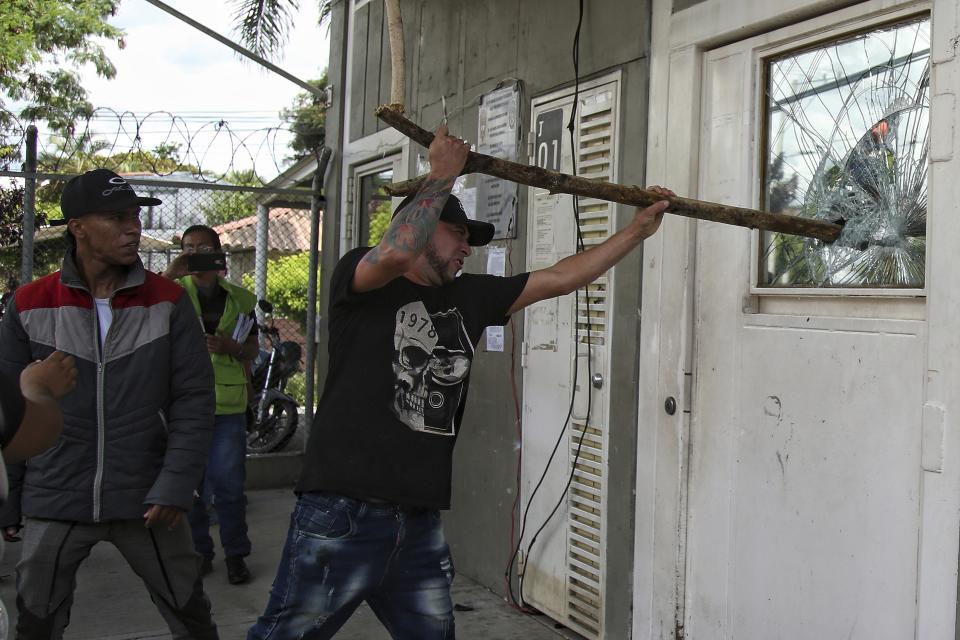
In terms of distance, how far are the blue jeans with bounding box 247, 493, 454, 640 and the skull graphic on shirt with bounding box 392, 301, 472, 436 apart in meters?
0.28

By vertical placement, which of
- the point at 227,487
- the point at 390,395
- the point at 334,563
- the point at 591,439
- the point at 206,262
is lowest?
the point at 227,487

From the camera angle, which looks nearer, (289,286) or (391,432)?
(391,432)

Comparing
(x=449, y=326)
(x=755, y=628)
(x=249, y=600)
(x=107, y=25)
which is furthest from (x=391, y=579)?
(x=107, y=25)

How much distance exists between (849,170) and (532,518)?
2335 mm

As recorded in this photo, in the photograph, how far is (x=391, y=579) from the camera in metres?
2.79

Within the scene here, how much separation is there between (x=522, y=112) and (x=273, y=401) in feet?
16.1

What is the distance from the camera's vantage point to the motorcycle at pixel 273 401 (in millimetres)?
8656

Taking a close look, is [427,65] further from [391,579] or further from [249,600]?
[391,579]

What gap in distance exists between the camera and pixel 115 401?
306 centimetres

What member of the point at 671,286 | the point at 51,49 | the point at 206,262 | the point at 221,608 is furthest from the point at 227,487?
the point at 51,49

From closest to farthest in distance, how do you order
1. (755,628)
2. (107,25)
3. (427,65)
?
(755,628)
(427,65)
(107,25)

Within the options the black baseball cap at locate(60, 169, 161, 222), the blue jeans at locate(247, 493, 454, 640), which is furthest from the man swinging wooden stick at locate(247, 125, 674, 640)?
the black baseball cap at locate(60, 169, 161, 222)

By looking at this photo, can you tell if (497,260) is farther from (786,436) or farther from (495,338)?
(786,436)

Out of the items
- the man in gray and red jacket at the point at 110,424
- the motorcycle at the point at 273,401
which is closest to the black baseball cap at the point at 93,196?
the man in gray and red jacket at the point at 110,424
